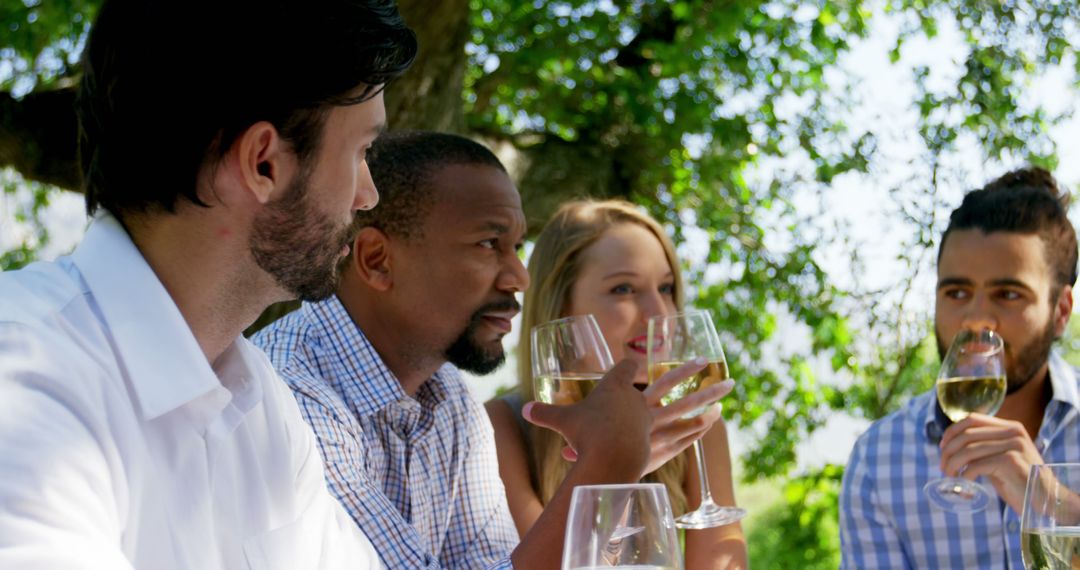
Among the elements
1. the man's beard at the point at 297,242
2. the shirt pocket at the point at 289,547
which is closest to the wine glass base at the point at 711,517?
the shirt pocket at the point at 289,547

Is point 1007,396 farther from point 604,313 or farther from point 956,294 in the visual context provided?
point 604,313

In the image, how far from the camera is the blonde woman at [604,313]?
349cm

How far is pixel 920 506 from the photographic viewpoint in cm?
353

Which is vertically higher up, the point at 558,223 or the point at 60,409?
the point at 558,223

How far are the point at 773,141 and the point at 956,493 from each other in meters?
4.65

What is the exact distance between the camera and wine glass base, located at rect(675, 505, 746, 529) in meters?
2.47

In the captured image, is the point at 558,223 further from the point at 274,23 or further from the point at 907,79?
the point at 907,79

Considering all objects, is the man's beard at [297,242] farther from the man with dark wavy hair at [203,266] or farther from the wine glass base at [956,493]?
the wine glass base at [956,493]

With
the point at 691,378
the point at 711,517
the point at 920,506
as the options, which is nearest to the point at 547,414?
the point at 691,378

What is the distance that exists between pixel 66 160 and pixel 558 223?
9.79ft

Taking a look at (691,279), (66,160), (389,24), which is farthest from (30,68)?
(389,24)

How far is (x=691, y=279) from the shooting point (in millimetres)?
7410

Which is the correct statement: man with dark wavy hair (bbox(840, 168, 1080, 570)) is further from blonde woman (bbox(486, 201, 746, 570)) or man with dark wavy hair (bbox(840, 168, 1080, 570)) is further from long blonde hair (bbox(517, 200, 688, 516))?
long blonde hair (bbox(517, 200, 688, 516))

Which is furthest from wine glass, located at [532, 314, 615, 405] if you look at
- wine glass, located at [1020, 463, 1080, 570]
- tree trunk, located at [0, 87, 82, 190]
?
tree trunk, located at [0, 87, 82, 190]
